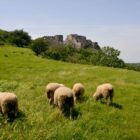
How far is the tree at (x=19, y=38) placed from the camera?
370 feet

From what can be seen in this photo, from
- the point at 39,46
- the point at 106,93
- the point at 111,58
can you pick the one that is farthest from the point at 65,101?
the point at 111,58

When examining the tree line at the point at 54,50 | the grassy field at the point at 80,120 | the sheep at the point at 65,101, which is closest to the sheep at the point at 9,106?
the grassy field at the point at 80,120

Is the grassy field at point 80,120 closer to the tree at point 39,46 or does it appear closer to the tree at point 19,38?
the tree at point 39,46

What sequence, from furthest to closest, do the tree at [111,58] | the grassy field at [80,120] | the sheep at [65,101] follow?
the tree at [111,58] → the sheep at [65,101] → the grassy field at [80,120]

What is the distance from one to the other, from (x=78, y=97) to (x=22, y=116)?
7.26 meters

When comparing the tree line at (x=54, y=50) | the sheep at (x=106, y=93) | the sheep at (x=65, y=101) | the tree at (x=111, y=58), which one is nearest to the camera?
the sheep at (x=65, y=101)

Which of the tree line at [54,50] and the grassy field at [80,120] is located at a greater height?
the tree line at [54,50]

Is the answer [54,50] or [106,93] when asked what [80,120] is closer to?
[106,93]

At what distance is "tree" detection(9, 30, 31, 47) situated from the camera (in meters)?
113

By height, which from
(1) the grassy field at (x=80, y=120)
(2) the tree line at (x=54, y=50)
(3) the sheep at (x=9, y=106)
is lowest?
(1) the grassy field at (x=80, y=120)

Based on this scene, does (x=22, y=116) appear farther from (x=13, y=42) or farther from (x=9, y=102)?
(x=13, y=42)

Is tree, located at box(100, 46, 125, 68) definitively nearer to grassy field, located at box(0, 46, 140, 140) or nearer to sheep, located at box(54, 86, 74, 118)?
grassy field, located at box(0, 46, 140, 140)

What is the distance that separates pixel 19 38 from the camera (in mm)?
116188

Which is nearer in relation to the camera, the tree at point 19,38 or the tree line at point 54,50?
the tree line at point 54,50
